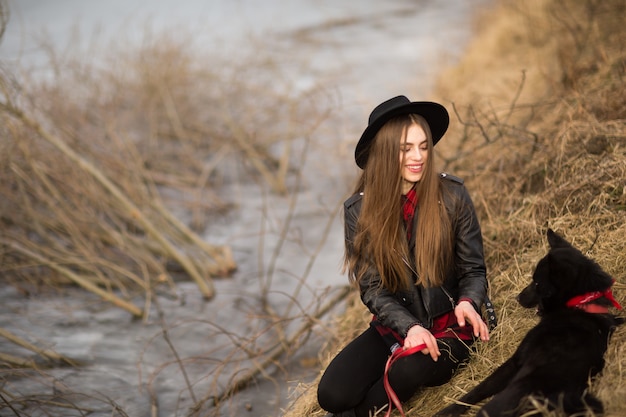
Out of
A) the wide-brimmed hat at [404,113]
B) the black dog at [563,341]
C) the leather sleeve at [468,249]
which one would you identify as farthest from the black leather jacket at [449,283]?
the black dog at [563,341]

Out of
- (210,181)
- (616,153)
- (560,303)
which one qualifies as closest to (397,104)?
(560,303)

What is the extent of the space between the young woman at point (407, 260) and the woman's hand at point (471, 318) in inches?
0.9

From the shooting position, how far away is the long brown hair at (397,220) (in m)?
2.88

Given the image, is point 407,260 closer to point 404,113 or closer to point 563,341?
point 404,113

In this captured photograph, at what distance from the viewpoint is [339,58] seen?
38.4 feet

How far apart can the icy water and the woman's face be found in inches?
55.6

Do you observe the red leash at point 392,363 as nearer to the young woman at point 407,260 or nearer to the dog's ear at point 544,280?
the young woman at point 407,260

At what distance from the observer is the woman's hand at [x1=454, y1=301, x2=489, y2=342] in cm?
272

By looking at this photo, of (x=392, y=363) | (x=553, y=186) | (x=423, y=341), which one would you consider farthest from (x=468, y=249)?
(x=553, y=186)

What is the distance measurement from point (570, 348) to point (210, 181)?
6850 mm

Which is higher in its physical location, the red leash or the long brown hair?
the long brown hair

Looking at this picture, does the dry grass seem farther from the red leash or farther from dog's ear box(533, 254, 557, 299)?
dog's ear box(533, 254, 557, 299)

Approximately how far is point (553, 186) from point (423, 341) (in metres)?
1.92

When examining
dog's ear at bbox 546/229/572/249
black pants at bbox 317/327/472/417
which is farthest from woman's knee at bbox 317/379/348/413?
dog's ear at bbox 546/229/572/249
